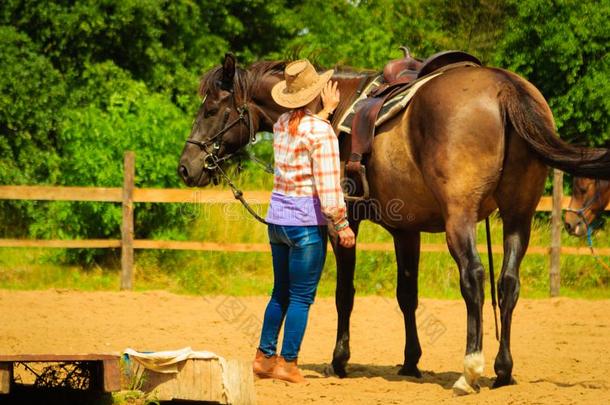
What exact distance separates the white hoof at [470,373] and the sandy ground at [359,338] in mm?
82

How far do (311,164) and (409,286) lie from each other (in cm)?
178

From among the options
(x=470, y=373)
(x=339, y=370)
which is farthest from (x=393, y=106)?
(x=339, y=370)

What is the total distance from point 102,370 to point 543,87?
11.4 m

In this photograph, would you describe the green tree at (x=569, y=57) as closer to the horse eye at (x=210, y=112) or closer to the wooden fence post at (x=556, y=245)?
the wooden fence post at (x=556, y=245)

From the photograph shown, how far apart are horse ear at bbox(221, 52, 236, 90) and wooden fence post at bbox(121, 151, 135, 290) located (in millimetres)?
5094

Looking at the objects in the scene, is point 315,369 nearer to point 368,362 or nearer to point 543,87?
point 368,362

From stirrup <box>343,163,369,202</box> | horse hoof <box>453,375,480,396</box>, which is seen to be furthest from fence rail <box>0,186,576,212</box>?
horse hoof <box>453,375,480,396</box>

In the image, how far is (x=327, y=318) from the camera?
10430 mm

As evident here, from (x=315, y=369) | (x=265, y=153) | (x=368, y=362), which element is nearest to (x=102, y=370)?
(x=315, y=369)

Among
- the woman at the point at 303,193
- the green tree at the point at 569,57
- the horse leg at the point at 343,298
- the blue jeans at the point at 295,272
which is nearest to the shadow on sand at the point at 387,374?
the horse leg at the point at 343,298

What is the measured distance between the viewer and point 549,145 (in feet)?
19.3

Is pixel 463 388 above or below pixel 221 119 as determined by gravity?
below

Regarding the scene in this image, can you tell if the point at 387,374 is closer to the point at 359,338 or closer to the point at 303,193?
the point at 303,193

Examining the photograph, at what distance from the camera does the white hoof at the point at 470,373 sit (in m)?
5.93
